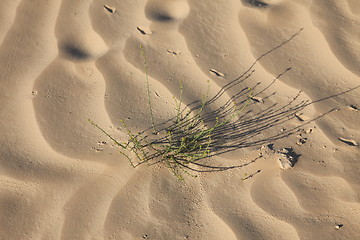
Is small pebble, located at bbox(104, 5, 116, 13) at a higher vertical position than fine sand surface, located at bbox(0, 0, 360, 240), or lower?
higher

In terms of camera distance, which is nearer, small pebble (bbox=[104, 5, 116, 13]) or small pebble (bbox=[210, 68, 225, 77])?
small pebble (bbox=[210, 68, 225, 77])

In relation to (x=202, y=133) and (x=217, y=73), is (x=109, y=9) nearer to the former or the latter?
(x=217, y=73)

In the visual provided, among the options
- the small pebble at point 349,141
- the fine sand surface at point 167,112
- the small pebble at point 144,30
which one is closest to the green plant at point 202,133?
the fine sand surface at point 167,112

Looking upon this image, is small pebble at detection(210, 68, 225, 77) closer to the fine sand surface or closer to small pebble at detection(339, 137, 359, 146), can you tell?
the fine sand surface

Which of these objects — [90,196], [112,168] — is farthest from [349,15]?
[90,196]

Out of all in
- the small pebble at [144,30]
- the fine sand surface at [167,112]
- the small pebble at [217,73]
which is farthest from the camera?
the small pebble at [144,30]

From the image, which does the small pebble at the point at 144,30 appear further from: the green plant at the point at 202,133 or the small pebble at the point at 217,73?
the small pebble at the point at 217,73

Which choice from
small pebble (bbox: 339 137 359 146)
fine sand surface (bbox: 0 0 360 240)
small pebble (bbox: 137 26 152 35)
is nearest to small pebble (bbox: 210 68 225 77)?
fine sand surface (bbox: 0 0 360 240)

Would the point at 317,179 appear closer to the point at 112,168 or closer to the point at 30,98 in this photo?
the point at 112,168

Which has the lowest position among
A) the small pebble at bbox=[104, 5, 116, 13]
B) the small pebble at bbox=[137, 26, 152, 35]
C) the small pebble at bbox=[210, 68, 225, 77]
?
the small pebble at bbox=[210, 68, 225, 77]
